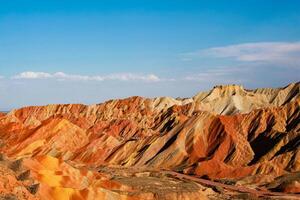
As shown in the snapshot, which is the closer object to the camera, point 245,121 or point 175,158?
point 175,158

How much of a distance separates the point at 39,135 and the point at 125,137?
24.6 m

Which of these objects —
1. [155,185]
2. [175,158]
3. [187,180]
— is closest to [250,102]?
[175,158]

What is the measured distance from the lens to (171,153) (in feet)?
368

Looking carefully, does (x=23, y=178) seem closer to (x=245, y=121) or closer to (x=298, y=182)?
(x=298, y=182)

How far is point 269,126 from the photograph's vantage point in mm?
118438

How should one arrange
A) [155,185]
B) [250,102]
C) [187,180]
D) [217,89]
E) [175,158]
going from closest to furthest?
[155,185], [187,180], [175,158], [250,102], [217,89]

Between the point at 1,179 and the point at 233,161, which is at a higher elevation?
the point at 1,179

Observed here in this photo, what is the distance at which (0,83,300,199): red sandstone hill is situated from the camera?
6819 centimetres

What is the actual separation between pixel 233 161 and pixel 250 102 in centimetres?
6898

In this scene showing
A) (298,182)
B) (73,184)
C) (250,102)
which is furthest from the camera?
(250,102)

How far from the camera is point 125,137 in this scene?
454 ft

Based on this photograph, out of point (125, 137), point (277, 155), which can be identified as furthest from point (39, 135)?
point (277, 155)

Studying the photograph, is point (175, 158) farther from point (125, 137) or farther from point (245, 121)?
point (125, 137)

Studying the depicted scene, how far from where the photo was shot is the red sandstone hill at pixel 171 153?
68.2 metres
